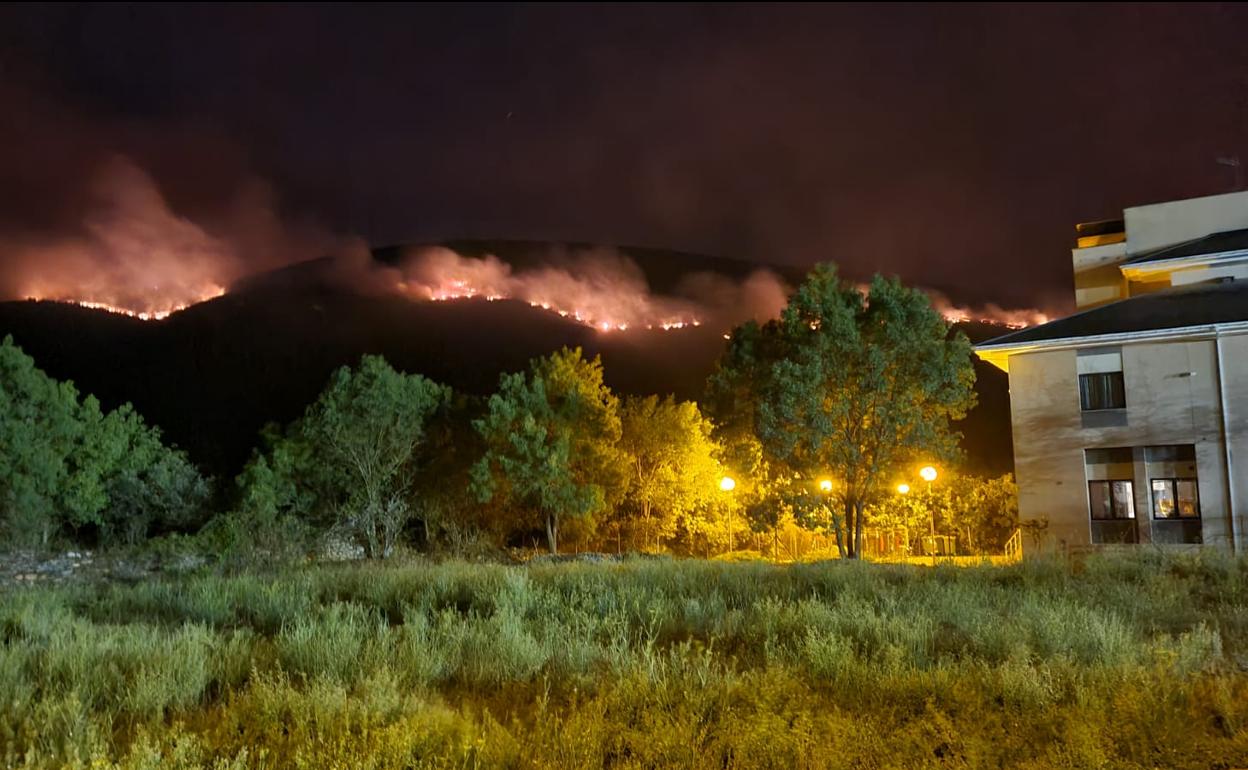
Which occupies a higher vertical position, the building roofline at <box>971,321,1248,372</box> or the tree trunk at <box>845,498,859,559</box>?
the building roofline at <box>971,321,1248,372</box>

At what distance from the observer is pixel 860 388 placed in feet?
76.2

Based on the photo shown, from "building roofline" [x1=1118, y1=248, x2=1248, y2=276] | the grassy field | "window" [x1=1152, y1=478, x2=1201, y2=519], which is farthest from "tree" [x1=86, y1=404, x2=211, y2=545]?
"building roofline" [x1=1118, y1=248, x2=1248, y2=276]

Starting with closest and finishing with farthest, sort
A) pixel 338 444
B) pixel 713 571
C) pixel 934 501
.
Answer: pixel 713 571 → pixel 934 501 → pixel 338 444

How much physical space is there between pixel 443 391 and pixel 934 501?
18.7m

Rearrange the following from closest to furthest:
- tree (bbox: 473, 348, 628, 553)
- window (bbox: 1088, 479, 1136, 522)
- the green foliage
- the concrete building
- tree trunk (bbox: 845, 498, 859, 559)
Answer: the concrete building → window (bbox: 1088, 479, 1136, 522) → tree trunk (bbox: 845, 498, 859, 559) → tree (bbox: 473, 348, 628, 553) → the green foliage

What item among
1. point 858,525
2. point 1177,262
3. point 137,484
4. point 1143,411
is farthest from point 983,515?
point 137,484

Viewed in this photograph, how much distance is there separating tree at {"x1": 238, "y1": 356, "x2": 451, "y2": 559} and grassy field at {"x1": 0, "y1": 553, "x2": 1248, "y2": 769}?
782 inches

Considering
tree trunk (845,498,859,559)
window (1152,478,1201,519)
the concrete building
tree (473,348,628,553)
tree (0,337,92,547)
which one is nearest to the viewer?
the concrete building

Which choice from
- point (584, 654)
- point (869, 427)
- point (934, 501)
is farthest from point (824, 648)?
point (934, 501)

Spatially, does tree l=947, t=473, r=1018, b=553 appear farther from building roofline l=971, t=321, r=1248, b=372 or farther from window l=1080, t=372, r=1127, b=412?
window l=1080, t=372, r=1127, b=412

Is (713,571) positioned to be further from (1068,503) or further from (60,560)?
(60,560)

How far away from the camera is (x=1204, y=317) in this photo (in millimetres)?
20734

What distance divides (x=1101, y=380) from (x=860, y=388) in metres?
5.87

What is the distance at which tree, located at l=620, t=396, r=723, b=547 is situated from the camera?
98.3 feet
